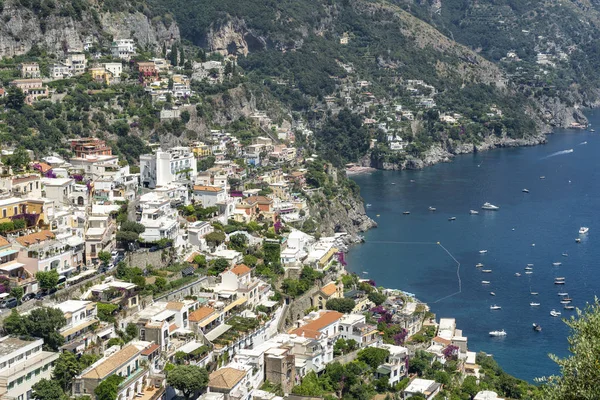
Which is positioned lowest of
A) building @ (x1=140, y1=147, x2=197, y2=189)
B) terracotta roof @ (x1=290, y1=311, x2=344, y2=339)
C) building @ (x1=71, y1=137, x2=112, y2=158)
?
terracotta roof @ (x1=290, y1=311, x2=344, y2=339)

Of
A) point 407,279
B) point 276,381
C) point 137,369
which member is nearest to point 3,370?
point 137,369

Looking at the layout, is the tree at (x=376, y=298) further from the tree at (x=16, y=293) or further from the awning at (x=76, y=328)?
the tree at (x=16, y=293)

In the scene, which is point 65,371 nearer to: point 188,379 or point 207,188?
point 188,379

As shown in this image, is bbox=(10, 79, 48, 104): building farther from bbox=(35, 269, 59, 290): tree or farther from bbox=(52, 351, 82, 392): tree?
bbox=(52, 351, 82, 392): tree

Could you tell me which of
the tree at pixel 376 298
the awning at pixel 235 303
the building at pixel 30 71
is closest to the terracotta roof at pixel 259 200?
the tree at pixel 376 298

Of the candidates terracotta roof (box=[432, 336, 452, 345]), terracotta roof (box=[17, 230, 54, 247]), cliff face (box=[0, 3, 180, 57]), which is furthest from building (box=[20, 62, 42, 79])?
terracotta roof (box=[432, 336, 452, 345])
